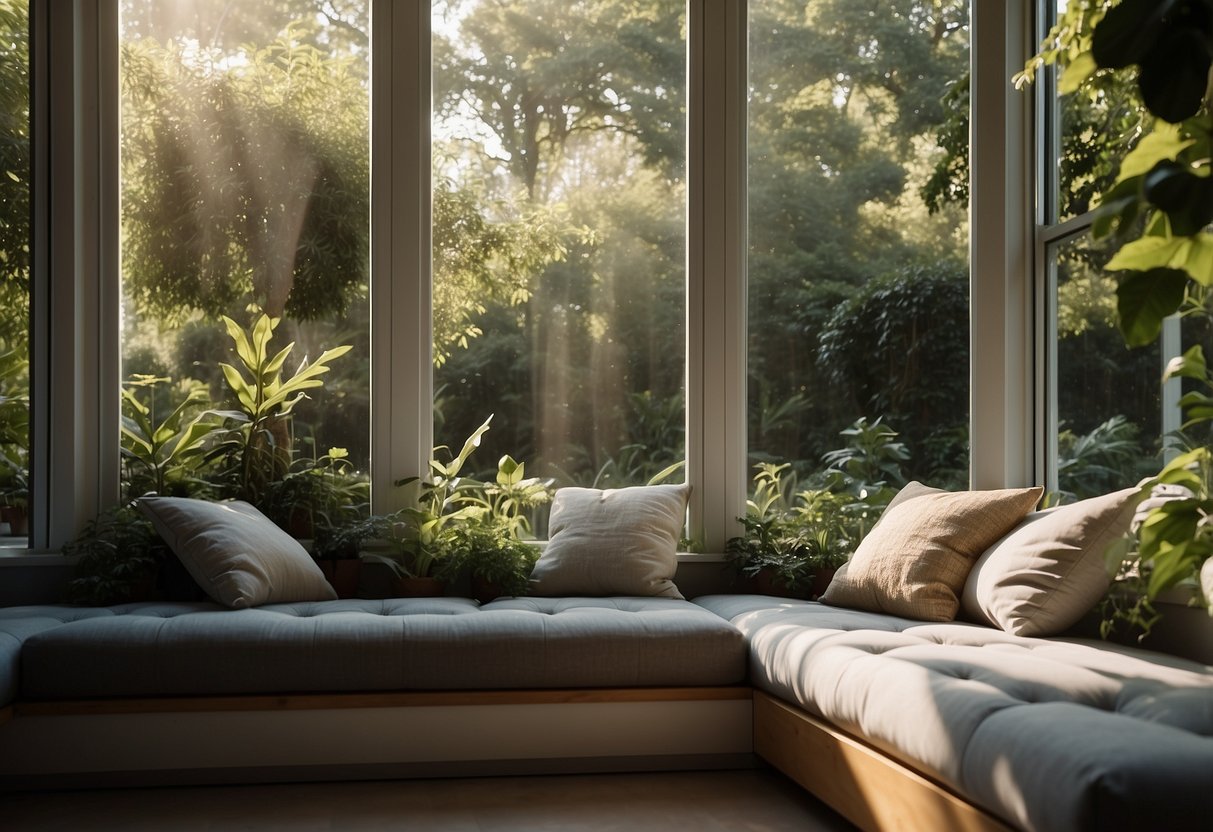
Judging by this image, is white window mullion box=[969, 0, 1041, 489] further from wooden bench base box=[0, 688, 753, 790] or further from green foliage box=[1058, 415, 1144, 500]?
wooden bench base box=[0, 688, 753, 790]

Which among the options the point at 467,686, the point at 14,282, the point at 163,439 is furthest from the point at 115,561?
the point at 467,686

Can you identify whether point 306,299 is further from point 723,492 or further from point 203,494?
point 723,492

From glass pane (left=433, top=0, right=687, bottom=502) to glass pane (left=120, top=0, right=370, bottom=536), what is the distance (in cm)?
38

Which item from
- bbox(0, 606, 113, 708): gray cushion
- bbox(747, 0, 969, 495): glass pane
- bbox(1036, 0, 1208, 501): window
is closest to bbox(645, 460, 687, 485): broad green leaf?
bbox(747, 0, 969, 495): glass pane

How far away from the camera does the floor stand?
2881 mm

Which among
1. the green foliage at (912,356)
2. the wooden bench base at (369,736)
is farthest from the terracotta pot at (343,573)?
the green foliage at (912,356)

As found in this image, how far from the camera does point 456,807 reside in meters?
3.05

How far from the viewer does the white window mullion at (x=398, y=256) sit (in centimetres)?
448

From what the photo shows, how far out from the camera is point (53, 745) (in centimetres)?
317

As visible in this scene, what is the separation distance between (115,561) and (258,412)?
0.76 m

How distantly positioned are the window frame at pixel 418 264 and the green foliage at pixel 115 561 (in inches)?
10.9

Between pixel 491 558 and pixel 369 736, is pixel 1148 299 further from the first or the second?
pixel 491 558

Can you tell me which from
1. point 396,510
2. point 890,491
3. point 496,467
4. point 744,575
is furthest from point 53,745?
point 890,491

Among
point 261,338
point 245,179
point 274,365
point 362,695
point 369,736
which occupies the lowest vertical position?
point 369,736
